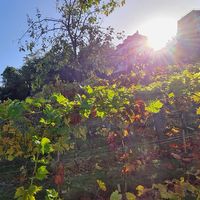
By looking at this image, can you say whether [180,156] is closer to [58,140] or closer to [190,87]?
[190,87]

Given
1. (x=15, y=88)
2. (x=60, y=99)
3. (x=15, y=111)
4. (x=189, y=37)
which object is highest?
(x=189, y=37)

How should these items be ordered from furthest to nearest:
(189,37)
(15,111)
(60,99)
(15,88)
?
(15,88) < (189,37) < (60,99) < (15,111)

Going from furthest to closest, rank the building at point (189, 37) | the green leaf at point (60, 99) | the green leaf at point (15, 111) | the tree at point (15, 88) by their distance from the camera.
A: the tree at point (15, 88) → the building at point (189, 37) → the green leaf at point (60, 99) → the green leaf at point (15, 111)

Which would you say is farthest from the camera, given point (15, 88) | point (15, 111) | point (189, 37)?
point (15, 88)

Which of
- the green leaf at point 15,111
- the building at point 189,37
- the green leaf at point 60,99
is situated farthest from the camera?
the building at point 189,37

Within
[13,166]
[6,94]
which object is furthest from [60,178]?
[6,94]

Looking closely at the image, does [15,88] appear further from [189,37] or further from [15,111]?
[15,111]

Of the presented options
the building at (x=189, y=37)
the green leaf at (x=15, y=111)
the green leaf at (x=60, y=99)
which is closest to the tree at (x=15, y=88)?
the building at (x=189, y=37)

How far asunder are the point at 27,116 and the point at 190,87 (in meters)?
2.37

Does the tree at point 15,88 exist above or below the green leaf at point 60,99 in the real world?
above

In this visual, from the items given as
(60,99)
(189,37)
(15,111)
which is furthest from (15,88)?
(15,111)

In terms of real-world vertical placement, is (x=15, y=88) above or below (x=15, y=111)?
above

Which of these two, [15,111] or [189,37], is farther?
[189,37]

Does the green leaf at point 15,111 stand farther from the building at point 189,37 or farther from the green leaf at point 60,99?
the building at point 189,37
